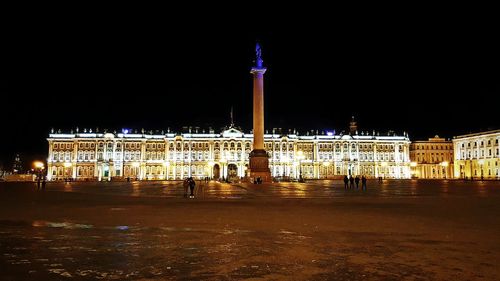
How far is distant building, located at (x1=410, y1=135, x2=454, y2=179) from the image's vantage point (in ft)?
401

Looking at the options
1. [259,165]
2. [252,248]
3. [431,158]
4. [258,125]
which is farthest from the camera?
[431,158]

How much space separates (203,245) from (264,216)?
610 cm

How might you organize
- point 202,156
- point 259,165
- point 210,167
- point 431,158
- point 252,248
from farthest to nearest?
1. point 431,158
2. point 202,156
3. point 210,167
4. point 259,165
5. point 252,248

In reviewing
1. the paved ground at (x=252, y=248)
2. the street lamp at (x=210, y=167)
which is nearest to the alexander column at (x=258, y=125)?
the paved ground at (x=252, y=248)

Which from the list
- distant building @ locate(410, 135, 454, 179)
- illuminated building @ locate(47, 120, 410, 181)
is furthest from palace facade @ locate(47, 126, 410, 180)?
distant building @ locate(410, 135, 454, 179)

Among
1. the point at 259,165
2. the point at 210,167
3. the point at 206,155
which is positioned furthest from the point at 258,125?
the point at 206,155

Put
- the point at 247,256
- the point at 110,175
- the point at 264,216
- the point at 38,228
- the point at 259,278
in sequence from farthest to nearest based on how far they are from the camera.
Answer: the point at 110,175 < the point at 264,216 < the point at 38,228 < the point at 247,256 < the point at 259,278

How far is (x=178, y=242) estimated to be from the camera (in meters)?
10.1

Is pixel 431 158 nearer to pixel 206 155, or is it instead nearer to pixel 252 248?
pixel 206 155

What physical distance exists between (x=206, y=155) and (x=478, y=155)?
62251mm

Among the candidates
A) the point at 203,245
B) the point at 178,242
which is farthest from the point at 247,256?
the point at 178,242

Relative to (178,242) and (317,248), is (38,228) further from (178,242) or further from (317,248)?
(317,248)

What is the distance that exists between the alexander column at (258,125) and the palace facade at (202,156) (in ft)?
175

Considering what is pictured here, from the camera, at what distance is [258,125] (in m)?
58.8
